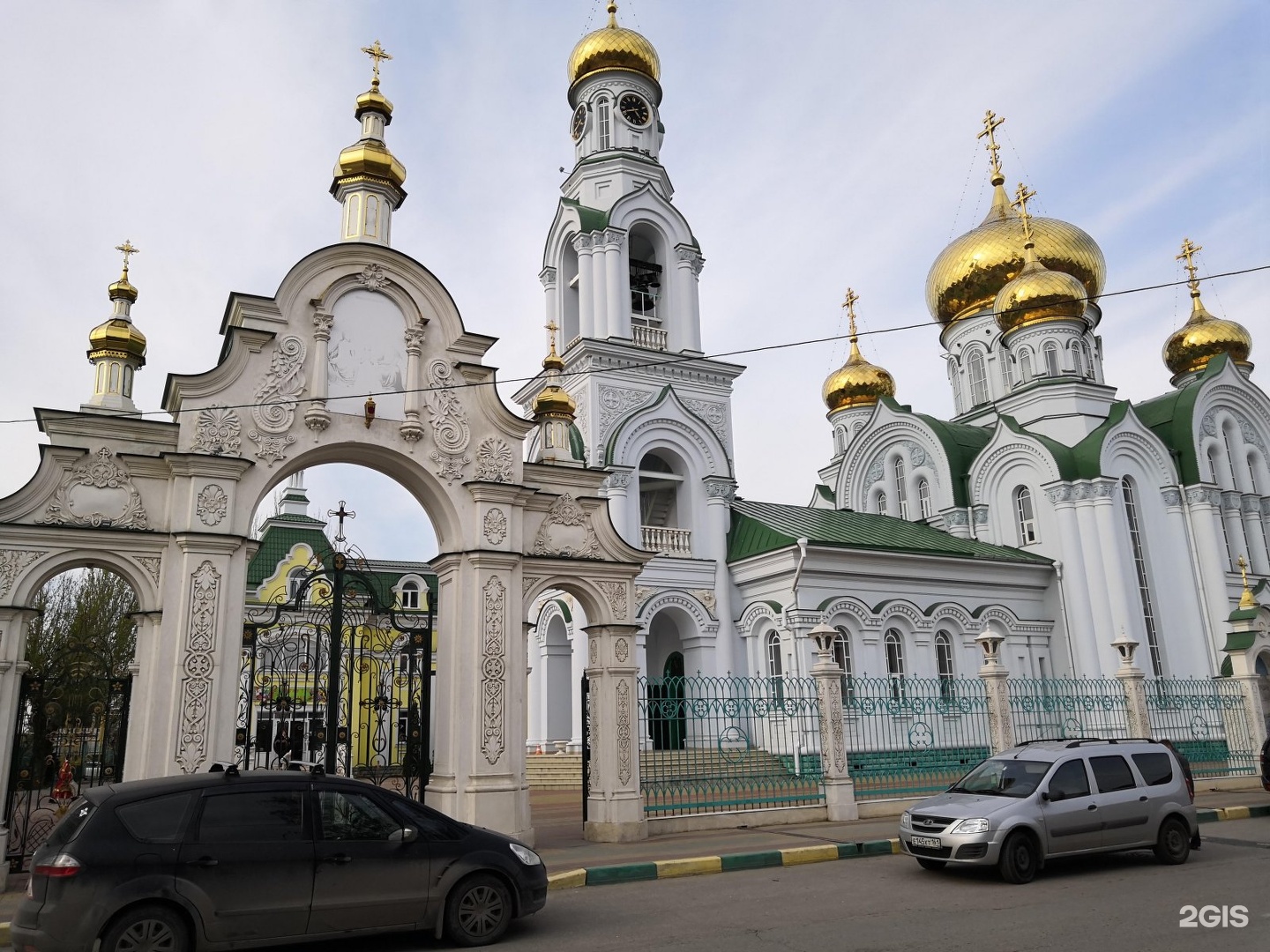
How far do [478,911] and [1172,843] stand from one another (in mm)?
7344

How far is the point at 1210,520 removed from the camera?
87.7ft

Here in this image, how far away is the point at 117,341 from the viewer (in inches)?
457

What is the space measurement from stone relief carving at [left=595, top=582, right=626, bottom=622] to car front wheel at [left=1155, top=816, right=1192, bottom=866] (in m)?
6.31

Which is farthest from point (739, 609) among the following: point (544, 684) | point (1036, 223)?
point (1036, 223)

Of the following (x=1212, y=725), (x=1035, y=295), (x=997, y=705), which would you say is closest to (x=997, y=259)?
(x=1035, y=295)

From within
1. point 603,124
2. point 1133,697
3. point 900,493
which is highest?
point 603,124

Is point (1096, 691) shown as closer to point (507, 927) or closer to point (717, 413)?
point (717, 413)

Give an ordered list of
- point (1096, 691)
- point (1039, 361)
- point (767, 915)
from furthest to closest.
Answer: point (1039, 361)
point (1096, 691)
point (767, 915)

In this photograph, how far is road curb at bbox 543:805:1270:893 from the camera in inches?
372

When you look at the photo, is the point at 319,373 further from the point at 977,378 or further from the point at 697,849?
the point at 977,378

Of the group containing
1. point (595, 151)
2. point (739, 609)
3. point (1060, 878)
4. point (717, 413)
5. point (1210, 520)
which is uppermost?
point (595, 151)

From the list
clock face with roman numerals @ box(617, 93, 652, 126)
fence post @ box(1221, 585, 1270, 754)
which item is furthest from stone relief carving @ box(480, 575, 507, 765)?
clock face with roman numerals @ box(617, 93, 652, 126)

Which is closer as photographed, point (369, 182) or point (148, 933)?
point (148, 933)

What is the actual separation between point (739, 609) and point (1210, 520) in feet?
46.2
